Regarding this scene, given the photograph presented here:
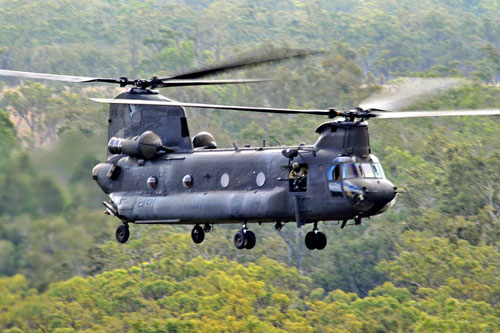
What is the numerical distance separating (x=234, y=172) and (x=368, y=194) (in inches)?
148

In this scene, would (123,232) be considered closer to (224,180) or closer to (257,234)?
(224,180)

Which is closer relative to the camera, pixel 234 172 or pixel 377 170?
pixel 377 170

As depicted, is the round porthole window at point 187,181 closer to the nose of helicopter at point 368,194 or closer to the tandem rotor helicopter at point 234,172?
the tandem rotor helicopter at point 234,172

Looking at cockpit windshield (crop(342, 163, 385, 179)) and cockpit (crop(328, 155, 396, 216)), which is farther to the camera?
cockpit windshield (crop(342, 163, 385, 179))

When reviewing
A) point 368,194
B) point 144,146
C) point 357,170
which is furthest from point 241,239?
point 144,146

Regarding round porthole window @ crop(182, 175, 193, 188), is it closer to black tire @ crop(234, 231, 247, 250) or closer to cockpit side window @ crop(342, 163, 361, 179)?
black tire @ crop(234, 231, 247, 250)

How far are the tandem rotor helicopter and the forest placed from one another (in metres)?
4.44

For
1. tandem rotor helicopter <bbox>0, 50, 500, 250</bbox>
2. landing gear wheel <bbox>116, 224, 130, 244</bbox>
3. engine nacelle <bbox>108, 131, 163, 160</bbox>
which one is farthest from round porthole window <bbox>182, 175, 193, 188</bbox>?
landing gear wheel <bbox>116, 224, 130, 244</bbox>

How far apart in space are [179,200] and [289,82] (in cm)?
6242

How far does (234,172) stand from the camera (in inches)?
1030

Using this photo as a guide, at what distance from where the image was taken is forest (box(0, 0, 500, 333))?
33.7 metres

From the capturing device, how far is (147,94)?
29812mm

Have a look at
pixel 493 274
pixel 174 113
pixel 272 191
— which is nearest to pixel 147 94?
pixel 174 113

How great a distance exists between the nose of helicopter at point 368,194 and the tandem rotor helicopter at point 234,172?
0.02 meters
